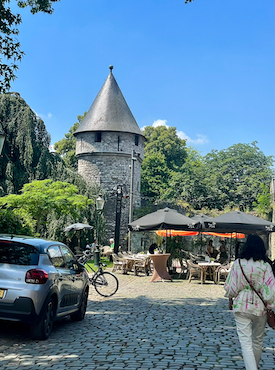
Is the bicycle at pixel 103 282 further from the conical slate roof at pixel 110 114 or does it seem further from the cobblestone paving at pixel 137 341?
the conical slate roof at pixel 110 114

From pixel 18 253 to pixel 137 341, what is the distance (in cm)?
214

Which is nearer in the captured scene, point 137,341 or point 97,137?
point 137,341

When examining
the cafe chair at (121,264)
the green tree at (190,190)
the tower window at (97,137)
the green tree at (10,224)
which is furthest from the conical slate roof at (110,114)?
the green tree at (10,224)

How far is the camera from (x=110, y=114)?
3706 centimetres

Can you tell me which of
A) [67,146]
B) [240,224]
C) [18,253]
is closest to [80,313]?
[18,253]

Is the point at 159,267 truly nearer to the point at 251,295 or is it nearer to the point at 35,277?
the point at 35,277

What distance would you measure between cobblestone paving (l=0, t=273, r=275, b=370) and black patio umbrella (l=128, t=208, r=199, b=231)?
19.7ft

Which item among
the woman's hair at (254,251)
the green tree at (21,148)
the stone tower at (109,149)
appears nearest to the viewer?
the woman's hair at (254,251)

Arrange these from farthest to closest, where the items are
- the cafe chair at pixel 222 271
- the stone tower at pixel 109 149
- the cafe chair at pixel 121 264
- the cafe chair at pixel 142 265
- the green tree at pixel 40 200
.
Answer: the stone tower at pixel 109 149
the green tree at pixel 40 200
the cafe chair at pixel 121 264
the cafe chair at pixel 142 265
the cafe chair at pixel 222 271

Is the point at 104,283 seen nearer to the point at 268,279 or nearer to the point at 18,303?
the point at 18,303

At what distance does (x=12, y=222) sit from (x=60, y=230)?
Result: 15381 mm

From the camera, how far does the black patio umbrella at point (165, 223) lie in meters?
16.8

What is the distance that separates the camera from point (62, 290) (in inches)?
283

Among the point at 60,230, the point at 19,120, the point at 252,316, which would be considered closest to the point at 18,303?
the point at 252,316
